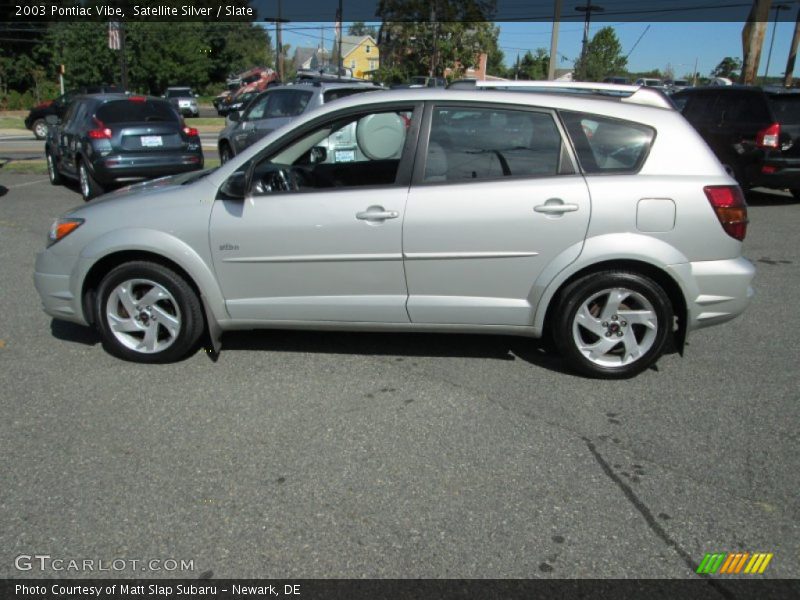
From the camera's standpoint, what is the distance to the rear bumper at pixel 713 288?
4.12 m

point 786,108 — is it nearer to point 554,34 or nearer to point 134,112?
point 134,112

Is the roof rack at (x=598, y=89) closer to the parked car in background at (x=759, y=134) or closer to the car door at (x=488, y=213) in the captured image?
the car door at (x=488, y=213)

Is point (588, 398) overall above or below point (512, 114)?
below

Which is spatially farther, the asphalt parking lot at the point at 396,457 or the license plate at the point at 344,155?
the license plate at the point at 344,155

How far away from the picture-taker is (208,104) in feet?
185

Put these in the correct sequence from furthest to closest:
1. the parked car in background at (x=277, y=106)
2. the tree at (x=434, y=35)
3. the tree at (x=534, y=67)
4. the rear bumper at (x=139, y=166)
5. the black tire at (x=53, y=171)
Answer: the tree at (x=534, y=67), the tree at (x=434, y=35), the black tire at (x=53, y=171), the parked car in background at (x=277, y=106), the rear bumper at (x=139, y=166)

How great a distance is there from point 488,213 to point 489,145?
1.46 feet

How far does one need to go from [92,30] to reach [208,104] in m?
9.62

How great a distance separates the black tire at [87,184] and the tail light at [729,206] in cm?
938

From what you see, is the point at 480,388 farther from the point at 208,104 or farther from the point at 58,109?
the point at 208,104

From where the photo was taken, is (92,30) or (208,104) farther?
(208,104)

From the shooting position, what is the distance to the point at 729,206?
13.4ft

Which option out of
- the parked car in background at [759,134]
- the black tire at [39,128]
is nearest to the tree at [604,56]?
the black tire at [39,128]

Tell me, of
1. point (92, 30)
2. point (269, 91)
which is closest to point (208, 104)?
point (92, 30)
